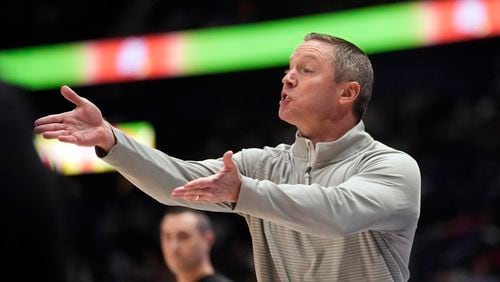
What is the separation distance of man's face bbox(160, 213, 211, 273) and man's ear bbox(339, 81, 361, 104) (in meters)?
2.12

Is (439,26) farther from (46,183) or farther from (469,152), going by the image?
(46,183)

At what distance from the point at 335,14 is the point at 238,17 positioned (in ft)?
5.48

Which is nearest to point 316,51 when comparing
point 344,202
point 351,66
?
point 351,66

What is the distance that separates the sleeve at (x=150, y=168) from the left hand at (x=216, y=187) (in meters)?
0.32

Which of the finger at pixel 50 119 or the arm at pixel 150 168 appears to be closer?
the finger at pixel 50 119

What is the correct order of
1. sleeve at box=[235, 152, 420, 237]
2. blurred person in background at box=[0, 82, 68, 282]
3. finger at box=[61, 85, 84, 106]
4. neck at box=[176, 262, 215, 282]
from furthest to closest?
neck at box=[176, 262, 215, 282], finger at box=[61, 85, 84, 106], sleeve at box=[235, 152, 420, 237], blurred person in background at box=[0, 82, 68, 282]

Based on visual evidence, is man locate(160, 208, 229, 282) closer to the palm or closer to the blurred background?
the palm

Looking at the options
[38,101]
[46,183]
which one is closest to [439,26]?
[38,101]

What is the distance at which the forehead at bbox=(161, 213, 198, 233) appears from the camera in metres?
5.69

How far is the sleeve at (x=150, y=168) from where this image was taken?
3.29 metres

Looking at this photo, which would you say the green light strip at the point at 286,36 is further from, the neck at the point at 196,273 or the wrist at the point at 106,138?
the wrist at the point at 106,138

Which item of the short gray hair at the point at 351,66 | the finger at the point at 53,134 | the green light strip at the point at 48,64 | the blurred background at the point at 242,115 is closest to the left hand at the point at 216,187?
the finger at the point at 53,134

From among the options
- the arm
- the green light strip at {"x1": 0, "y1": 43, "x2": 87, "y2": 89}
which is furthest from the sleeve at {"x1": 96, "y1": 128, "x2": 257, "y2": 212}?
the green light strip at {"x1": 0, "y1": 43, "x2": 87, "y2": 89}

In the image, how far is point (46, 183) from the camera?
188cm
